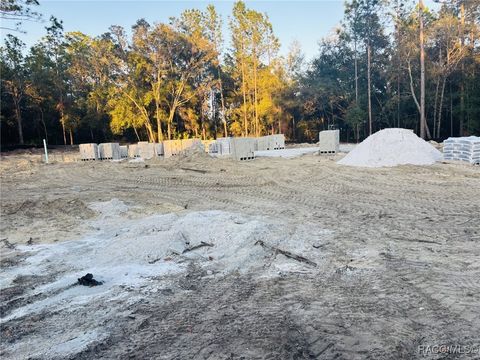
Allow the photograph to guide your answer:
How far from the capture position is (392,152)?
43.2 ft

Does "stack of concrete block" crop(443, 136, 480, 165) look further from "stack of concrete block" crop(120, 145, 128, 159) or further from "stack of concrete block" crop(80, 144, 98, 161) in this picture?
"stack of concrete block" crop(80, 144, 98, 161)

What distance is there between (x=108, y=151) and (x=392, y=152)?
19.1 metres

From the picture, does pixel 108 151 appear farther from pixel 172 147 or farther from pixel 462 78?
pixel 462 78

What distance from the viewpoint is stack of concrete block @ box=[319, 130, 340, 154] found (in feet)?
63.6

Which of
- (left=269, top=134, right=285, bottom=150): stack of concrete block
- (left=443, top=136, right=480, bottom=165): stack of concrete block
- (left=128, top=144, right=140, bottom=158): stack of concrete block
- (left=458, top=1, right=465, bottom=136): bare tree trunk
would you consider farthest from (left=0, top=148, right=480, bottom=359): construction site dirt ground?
(left=458, top=1, right=465, bottom=136): bare tree trunk

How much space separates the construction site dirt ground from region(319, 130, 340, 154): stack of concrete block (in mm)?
10472

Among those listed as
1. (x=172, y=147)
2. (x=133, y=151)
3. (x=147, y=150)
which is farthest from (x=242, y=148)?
(x=133, y=151)

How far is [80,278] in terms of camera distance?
13.9 ft

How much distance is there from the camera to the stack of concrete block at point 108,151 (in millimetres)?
24641

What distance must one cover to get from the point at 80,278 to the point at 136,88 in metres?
32.0

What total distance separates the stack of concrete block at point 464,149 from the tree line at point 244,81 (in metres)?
15.1

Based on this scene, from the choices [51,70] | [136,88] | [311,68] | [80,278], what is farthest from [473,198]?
[51,70]

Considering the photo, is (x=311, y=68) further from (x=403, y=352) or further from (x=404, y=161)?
(x=403, y=352)

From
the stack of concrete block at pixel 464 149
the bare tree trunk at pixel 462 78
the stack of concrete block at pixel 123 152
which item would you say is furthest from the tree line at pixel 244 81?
the stack of concrete block at pixel 464 149
